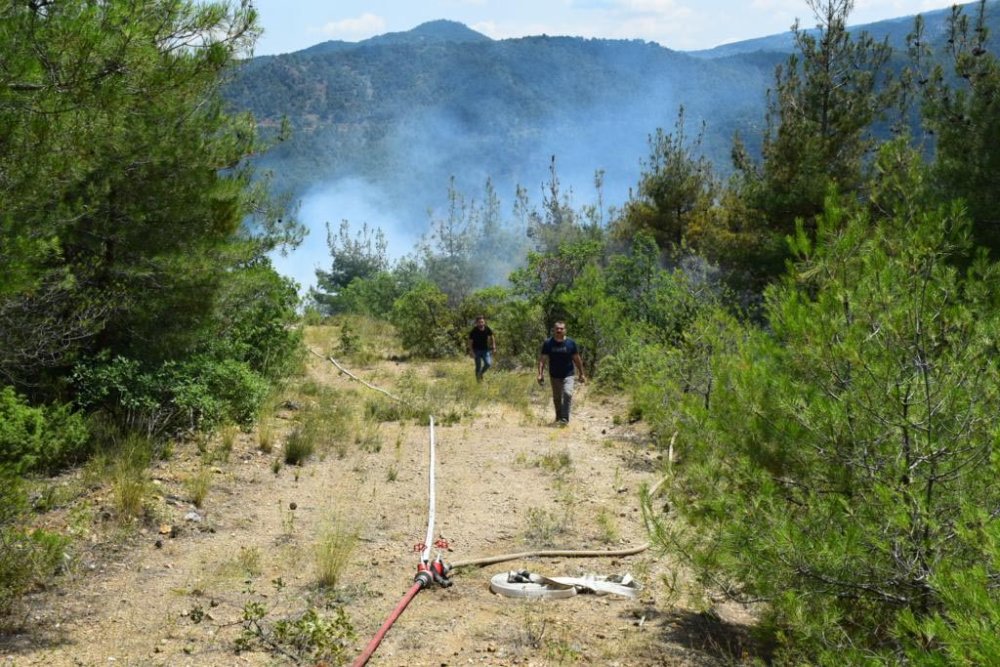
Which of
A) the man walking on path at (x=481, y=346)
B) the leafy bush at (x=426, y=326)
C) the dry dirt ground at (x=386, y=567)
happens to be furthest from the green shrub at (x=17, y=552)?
the leafy bush at (x=426, y=326)

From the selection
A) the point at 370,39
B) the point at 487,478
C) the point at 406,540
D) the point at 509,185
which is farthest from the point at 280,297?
the point at 370,39

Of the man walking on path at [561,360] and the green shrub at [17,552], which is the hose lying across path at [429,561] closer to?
the green shrub at [17,552]

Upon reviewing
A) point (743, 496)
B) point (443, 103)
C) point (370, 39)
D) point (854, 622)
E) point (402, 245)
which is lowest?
point (402, 245)

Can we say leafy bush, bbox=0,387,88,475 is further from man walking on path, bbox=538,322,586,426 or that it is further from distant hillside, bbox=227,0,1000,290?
distant hillside, bbox=227,0,1000,290

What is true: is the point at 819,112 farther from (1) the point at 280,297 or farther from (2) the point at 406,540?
(2) the point at 406,540

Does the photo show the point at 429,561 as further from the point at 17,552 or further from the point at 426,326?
the point at 426,326

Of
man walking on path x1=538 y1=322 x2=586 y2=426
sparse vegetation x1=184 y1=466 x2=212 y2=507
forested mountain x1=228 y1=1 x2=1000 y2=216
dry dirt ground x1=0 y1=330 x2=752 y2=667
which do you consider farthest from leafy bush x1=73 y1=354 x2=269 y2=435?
forested mountain x1=228 y1=1 x2=1000 y2=216

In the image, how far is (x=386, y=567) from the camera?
6.66 m

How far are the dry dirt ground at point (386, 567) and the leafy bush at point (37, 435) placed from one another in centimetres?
77

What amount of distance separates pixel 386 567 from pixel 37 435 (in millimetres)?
2995

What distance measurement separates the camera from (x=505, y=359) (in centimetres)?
1933

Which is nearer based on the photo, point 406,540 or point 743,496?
point 743,496

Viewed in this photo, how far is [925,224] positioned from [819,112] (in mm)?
15506

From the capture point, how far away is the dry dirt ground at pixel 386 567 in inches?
202
